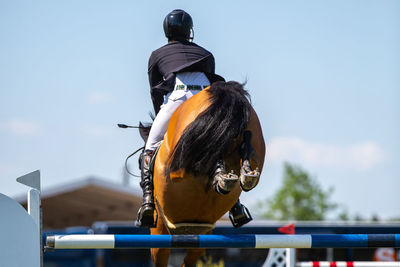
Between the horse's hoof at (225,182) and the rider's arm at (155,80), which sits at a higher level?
the rider's arm at (155,80)

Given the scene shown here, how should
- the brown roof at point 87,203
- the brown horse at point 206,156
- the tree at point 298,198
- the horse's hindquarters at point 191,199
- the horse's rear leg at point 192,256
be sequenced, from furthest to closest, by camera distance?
the tree at point 298,198
the brown roof at point 87,203
the horse's rear leg at point 192,256
the horse's hindquarters at point 191,199
the brown horse at point 206,156

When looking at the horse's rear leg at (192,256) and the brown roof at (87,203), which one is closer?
the horse's rear leg at (192,256)

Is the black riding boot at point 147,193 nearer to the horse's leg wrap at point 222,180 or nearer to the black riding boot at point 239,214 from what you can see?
the black riding boot at point 239,214

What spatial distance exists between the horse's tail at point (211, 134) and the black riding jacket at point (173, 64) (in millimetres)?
771

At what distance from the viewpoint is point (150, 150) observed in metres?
4.71

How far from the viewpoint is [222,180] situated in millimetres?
3715

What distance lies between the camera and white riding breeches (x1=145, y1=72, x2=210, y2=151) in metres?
4.66

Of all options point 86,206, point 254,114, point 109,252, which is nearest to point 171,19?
point 254,114

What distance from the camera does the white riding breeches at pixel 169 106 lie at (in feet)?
15.3

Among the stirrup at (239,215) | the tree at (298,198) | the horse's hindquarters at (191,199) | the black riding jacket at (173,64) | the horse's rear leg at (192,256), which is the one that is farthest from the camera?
the tree at (298,198)

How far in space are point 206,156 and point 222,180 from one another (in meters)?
0.23

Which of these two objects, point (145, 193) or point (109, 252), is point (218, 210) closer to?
point (145, 193)

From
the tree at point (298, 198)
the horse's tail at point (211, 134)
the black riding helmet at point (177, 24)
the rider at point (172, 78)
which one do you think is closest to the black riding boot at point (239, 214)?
the rider at point (172, 78)

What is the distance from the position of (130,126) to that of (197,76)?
0.86m
